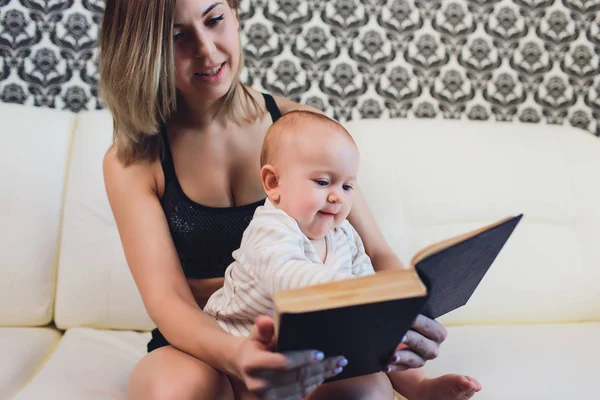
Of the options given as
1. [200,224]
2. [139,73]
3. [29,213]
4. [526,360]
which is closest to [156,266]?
[200,224]

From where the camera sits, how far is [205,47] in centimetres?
113

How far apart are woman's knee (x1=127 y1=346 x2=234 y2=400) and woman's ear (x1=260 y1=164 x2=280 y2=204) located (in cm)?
32

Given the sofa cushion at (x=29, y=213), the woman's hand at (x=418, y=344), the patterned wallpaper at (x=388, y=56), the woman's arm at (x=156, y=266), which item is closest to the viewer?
the woman's hand at (x=418, y=344)

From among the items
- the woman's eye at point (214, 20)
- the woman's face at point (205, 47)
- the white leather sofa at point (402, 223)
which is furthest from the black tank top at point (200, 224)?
the white leather sofa at point (402, 223)

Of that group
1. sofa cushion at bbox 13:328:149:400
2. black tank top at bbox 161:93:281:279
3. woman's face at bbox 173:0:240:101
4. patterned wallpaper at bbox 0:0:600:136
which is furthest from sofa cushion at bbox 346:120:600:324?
sofa cushion at bbox 13:328:149:400

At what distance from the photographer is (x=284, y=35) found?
203 centimetres

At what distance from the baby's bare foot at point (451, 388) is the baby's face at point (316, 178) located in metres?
0.33

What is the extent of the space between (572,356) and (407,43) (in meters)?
1.19

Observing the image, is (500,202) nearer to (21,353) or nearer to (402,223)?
(402,223)

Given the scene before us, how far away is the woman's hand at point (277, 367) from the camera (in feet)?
2.47

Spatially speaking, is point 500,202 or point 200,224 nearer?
point 200,224

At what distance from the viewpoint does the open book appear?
0.66 metres

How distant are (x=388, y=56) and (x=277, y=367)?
5.11ft

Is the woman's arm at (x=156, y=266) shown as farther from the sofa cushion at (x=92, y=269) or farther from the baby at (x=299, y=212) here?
the sofa cushion at (x=92, y=269)
